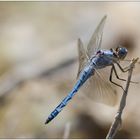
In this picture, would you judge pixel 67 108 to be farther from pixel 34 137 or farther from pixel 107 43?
pixel 107 43

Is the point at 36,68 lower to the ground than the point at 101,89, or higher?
lower

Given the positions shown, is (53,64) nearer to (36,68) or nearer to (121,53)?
(36,68)

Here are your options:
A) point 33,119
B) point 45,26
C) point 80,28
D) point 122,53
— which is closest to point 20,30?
point 45,26

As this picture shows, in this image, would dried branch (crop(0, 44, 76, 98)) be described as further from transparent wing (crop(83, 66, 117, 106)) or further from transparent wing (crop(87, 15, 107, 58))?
transparent wing (crop(83, 66, 117, 106))

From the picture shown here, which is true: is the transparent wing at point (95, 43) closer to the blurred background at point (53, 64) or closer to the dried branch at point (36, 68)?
the blurred background at point (53, 64)

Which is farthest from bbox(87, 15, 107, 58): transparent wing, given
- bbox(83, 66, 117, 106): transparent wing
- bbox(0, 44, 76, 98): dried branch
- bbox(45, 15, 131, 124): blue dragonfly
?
bbox(0, 44, 76, 98): dried branch

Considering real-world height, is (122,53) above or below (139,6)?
above

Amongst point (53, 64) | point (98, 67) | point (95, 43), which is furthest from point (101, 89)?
point (53, 64)
